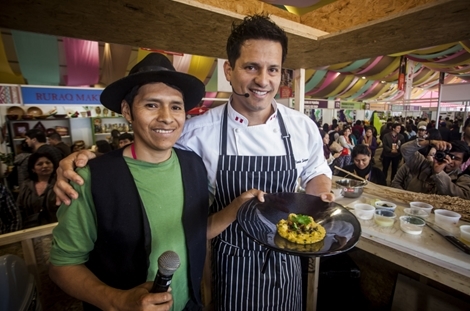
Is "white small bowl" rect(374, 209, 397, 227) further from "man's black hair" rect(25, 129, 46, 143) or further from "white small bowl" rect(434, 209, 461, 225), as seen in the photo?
"man's black hair" rect(25, 129, 46, 143)

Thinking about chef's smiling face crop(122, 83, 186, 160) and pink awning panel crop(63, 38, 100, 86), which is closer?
chef's smiling face crop(122, 83, 186, 160)

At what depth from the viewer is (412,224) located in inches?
66.4

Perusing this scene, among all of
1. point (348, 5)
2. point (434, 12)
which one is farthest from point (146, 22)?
point (434, 12)

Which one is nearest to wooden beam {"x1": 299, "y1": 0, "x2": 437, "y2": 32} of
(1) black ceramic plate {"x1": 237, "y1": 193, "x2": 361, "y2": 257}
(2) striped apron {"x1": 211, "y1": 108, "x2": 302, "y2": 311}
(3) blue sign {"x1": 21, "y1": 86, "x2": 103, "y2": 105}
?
(2) striped apron {"x1": 211, "y1": 108, "x2": 302, "y2": 311}

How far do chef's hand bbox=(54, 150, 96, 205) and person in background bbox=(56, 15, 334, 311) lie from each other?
545 millimetres

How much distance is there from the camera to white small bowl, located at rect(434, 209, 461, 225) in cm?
175

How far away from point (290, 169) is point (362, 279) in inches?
76.1

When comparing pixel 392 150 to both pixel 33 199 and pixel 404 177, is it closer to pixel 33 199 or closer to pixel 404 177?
pixel 404 177

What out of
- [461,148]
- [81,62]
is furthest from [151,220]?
[81,62]

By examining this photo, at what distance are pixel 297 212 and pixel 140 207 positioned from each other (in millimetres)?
854

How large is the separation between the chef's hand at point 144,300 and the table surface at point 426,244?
4.95 feet

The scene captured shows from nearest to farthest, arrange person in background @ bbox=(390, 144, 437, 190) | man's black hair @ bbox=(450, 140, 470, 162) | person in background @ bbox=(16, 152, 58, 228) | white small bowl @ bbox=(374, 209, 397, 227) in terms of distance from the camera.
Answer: white small bowl @ bbox=(374, 209, 397, 227) < person in background @ bbox=(16, 152, 58, 228) < man's black hair @ bbox=(450, 140, 470, 162) < person in background @ bbox=(390, 144, 437, 190)

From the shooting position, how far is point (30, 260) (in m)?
1.76

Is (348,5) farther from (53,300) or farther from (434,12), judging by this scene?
(53,300)
